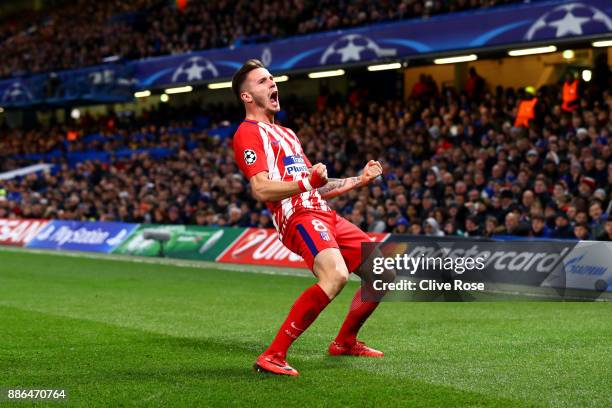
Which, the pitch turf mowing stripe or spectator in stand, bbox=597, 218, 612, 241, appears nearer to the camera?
the pitch turf mowing stripe

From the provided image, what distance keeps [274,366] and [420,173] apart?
15269 millimetres

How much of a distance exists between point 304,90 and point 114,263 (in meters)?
15.9

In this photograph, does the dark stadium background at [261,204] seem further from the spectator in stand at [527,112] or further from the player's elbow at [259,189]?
the player's elbow at [259,189]

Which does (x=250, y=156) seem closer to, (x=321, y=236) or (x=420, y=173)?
(x=321, y=236)

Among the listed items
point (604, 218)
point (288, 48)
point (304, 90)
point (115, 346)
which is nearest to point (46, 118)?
point (304, 90)

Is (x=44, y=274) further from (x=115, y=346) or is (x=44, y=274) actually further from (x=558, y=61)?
(x=558, y=61)

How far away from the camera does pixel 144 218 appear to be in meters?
28.0

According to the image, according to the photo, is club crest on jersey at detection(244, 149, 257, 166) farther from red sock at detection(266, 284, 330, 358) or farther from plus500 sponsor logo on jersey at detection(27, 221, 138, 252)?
plus500 sponsor logo on jersey at detection(27, 221, 138, 252)

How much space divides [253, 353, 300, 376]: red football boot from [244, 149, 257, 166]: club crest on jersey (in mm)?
1521

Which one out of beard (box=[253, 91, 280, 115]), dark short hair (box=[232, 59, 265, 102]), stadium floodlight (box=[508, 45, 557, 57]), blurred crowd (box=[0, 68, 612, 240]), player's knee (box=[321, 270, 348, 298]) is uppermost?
→ dark short hair (box=[232, 59, 265, 102])

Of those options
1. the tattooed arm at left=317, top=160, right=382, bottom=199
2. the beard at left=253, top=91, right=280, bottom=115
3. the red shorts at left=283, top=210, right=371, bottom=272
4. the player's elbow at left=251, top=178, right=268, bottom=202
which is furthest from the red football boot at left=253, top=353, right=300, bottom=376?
the beard at left=253, top=91, right=280, bottom=115

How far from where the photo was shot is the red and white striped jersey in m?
7.63

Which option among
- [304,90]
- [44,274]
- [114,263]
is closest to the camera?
[44,274]

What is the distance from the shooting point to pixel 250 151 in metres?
7.62
